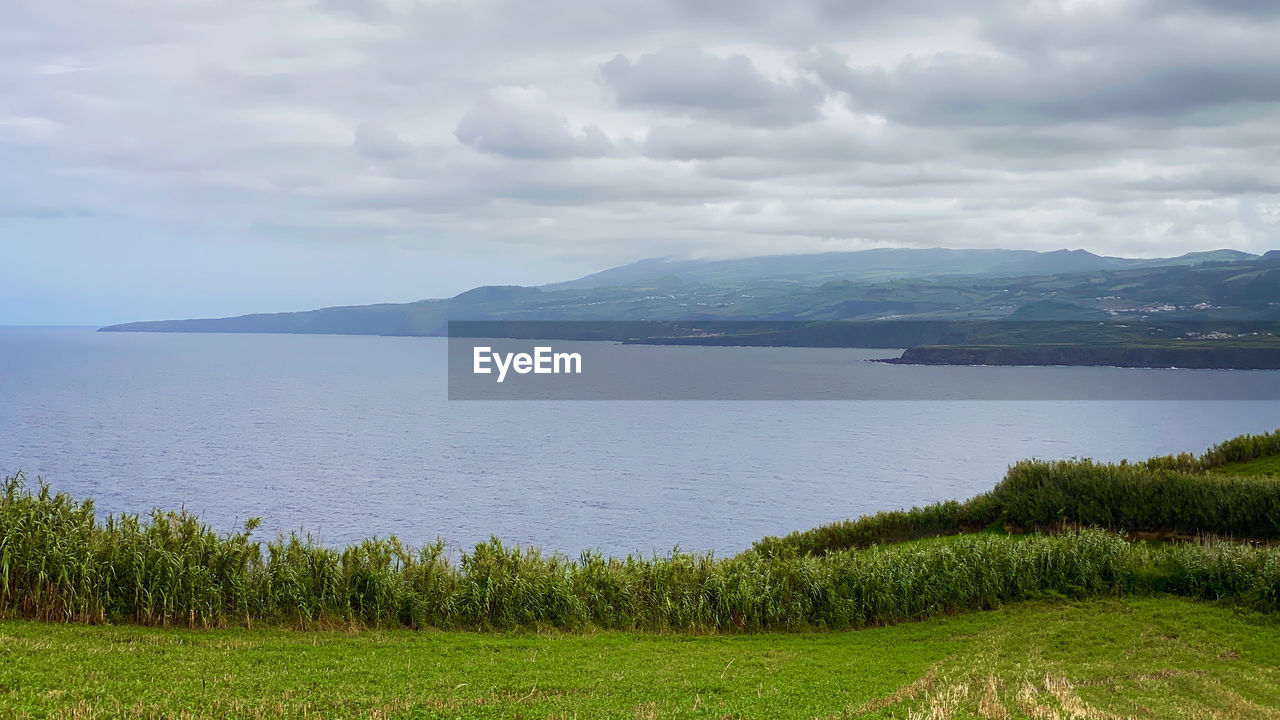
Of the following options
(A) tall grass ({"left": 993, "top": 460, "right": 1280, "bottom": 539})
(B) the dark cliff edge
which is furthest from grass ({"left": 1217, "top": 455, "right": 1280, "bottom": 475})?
→ (B) the dark cliff edge

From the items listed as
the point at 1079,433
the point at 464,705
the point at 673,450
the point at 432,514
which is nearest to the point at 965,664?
the point at 464,705

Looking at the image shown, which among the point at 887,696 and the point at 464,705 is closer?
the point at 464,705

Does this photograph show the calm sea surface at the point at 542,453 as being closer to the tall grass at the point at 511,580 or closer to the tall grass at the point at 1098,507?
the tall grass at the point at 1098,507

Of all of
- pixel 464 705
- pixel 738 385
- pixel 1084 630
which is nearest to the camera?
pixel 464 705

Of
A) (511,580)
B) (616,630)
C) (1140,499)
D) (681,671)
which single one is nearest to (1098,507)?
(1140,499)

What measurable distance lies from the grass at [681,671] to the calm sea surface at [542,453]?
22972 millimetres

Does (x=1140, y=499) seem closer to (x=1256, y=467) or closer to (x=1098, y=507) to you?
(x=1098, y=507)

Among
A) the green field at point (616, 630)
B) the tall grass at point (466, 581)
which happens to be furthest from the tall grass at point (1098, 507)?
the tall grass at point (466, 581)

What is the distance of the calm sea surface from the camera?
153 ft

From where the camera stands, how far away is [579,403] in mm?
113875

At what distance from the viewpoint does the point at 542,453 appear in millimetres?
70375

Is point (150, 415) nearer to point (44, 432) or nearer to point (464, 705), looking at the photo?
point (44, 432)

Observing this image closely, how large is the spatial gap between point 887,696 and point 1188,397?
125068 millimetres

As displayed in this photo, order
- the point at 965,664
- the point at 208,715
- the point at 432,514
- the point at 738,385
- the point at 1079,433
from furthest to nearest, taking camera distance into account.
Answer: the point at 738,385 < the point at 1079,433 < the point at 432,514 < the point at 965,664 < the point at 208,715
